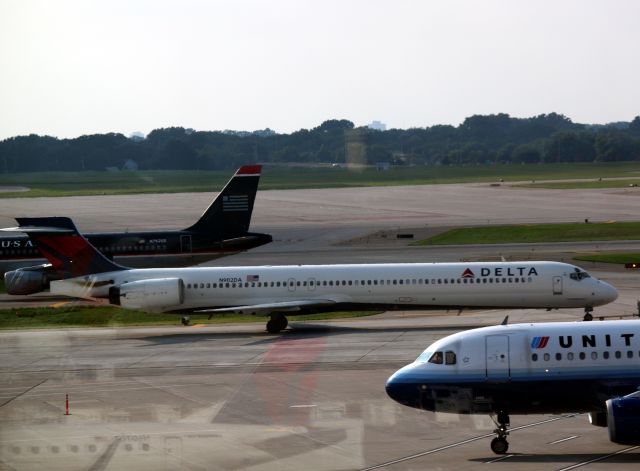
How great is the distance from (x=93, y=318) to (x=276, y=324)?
460 inches

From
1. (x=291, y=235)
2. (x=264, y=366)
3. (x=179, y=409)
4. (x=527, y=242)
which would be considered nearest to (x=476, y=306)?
(x=264, y=366)

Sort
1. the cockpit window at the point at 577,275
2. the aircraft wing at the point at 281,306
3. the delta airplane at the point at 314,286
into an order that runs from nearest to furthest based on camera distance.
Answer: the cockpit window at the point at 577,275, the delta airplane at the point at 314,286, the aircraft wing at the point at 281,306

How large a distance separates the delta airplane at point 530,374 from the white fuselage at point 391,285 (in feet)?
69.0

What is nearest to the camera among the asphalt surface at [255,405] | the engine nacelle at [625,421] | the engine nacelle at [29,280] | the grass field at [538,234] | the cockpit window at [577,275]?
the engine nacelle at [625,421]

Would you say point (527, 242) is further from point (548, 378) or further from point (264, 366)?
point (548, 378)

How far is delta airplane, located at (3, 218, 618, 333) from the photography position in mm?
47500

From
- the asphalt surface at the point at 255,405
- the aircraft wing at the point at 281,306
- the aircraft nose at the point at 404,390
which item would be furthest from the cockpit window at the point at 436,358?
the aircraft wing at the point at 281,306

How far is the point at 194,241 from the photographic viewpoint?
65125 millimetres

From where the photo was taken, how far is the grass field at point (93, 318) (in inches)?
2092

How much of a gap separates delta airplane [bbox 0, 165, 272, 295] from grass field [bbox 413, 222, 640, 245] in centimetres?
2747

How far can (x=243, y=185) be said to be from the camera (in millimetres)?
63781

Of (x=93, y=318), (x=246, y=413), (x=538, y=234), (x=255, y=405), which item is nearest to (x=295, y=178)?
(x=538, y=234)

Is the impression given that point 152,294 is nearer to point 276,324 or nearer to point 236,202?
point 276,324

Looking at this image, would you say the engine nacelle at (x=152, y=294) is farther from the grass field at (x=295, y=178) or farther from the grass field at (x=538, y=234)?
the grass field at (x=295, y=178)
